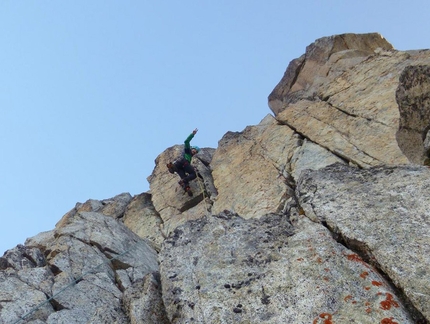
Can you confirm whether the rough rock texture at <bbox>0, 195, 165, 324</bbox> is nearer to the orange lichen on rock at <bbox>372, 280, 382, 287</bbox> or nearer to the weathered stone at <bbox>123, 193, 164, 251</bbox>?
the weathered stone at <bbox>123, 193, 164, 251</bbox>

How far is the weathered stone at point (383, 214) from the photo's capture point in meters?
7.34

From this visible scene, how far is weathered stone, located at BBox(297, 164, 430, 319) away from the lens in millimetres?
7336

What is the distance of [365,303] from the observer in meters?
7.10

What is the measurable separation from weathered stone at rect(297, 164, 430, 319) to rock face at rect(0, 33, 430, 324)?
2 centimetres

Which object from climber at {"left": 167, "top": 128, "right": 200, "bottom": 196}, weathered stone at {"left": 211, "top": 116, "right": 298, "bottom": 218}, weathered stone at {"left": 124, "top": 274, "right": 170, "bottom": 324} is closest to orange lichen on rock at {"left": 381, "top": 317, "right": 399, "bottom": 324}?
weathered stone at {"left": 124, "top": 274, "right": 170, "bottom": 324}

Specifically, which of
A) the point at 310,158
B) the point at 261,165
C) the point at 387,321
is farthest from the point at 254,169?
the point at 387,321

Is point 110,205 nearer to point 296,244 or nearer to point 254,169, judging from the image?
point 254,169

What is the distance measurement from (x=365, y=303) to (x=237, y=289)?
199 cm

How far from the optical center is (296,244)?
877 centimetres

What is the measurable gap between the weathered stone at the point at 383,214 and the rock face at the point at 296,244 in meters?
0.02

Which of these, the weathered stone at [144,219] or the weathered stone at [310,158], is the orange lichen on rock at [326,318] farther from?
the weathered stone at [144,219]

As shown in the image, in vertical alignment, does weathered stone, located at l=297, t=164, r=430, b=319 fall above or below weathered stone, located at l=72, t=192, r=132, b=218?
below

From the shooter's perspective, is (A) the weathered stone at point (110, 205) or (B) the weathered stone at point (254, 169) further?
(A) the weathered stone at point (110, 205)

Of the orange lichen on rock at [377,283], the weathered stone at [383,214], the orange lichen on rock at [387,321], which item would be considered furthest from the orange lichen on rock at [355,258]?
the orange lichen on rock at [387,321]
